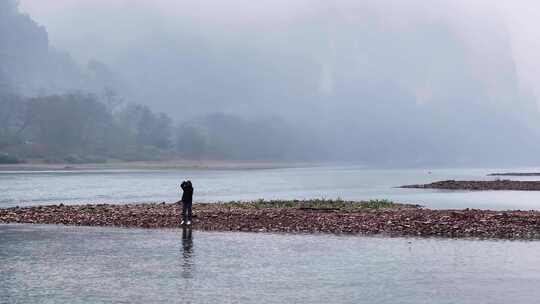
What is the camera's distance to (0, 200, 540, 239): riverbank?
140 feet

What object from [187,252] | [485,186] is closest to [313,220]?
[187,252]

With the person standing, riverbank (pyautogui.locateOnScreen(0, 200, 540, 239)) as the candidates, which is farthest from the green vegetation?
the person standing

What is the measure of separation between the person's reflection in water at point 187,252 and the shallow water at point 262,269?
0.16ft

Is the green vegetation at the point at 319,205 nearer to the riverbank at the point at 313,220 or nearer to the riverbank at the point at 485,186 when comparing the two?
the riverbank at the point at 313,220

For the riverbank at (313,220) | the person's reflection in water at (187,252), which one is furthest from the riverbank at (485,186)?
the person's reflection in water at (187,252)

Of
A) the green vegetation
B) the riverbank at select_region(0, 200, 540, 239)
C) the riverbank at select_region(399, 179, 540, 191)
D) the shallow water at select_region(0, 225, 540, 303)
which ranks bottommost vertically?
the shallow water at select_region(0, 225, 540, 303)

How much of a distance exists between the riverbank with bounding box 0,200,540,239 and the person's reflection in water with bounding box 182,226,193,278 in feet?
8.94

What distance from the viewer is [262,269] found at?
28406 mm

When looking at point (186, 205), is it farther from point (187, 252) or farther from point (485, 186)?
point (485, 186)

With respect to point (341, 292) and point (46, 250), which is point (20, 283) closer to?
point (46, 250)

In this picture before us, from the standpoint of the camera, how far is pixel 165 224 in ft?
156

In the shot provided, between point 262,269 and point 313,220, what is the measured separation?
19925 millimetres

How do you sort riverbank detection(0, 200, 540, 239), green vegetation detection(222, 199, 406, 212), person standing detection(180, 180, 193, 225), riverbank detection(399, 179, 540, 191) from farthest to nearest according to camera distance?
riverbank detection(399, 179, 540, 191), green vegetation detection(222, 199, 406, 212), person standing detection(180, 180, 193, 225), riverbank detection(0, 200, 540, 239)

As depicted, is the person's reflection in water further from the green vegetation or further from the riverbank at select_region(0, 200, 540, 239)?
the green vegetation
